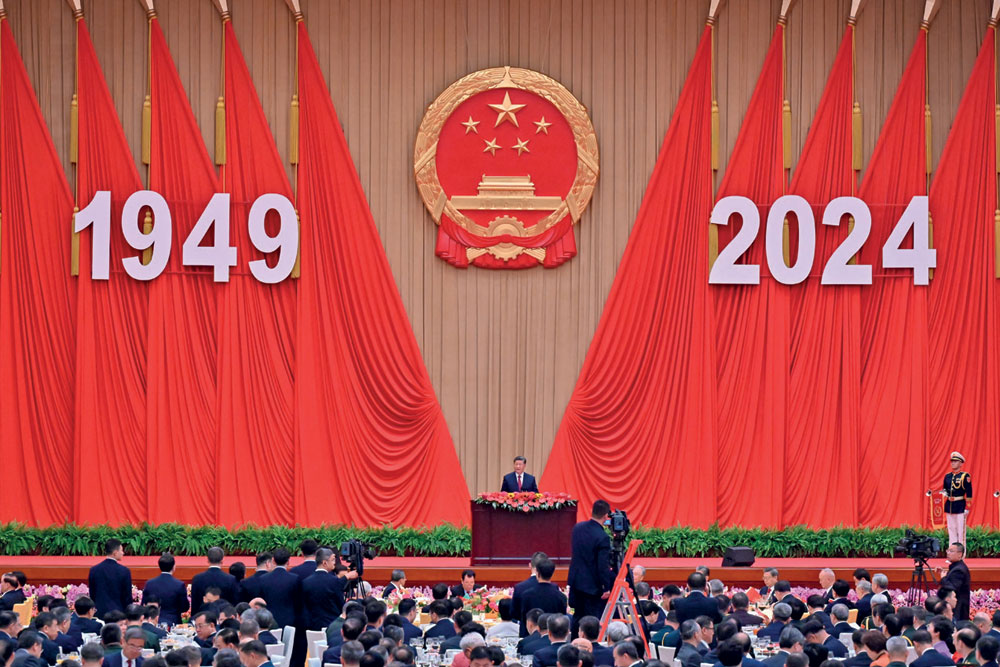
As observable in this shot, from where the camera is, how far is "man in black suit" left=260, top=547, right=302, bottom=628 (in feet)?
33.8

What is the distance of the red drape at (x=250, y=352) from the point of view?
17.1 m

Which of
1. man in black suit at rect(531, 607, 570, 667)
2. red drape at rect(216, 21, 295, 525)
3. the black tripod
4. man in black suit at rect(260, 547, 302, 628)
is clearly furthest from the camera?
red drape at rect(216, 21, 295, 525)

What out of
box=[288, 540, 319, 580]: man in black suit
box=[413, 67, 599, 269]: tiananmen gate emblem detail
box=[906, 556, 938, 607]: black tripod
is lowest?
box=[906, 556, 938, 607]: black tripod

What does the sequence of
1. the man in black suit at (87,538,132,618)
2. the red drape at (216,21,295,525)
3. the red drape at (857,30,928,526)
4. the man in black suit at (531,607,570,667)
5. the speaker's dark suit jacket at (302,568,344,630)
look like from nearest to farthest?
the man in black suit at (531,607,570,667) → the speaker's dark suit jacket at (302,568,344,630) → the man in black suit at (87,538,132,618) → the red drape at (216,21,295,525) → the red drape at (857,30,928,526)

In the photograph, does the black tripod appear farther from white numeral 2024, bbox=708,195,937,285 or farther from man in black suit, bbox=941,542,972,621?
white numeral 2024, bbox=708,195,937,285

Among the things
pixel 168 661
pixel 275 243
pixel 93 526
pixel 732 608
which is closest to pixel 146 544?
pixel 93 526

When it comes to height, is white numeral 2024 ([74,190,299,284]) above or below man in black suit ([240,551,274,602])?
above

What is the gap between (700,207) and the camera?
1752 centimetres

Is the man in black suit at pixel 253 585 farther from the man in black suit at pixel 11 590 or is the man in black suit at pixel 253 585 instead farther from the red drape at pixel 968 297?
the red drape at pixel 968 297

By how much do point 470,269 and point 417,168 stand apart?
1296mm

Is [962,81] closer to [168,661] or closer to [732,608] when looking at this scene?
[732,608]

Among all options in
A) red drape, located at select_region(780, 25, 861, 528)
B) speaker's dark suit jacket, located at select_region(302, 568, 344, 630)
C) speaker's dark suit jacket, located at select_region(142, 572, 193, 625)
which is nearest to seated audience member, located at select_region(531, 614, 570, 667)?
speaker's dark suit jacket, located at select_region(302, 568, 344, 630)

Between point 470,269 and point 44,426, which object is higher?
point 470,269

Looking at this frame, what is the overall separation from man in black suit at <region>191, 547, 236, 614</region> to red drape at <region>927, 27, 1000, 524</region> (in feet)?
30.0
